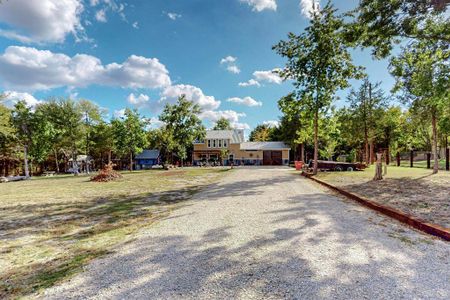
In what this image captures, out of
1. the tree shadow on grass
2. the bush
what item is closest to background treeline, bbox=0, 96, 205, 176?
the bush

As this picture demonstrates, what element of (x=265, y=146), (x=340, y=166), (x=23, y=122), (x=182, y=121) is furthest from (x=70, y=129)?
(x=340, y=166)

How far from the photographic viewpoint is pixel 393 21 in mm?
10328

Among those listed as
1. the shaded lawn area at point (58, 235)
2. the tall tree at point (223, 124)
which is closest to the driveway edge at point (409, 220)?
the shaded lawn area at point (58, 235)

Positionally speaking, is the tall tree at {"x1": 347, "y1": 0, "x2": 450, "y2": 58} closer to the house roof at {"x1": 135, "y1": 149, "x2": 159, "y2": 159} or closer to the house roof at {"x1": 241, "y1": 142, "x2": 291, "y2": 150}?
the house roof at {"x1": 241, "y1": 142, "x2": 291, "y2": 150}

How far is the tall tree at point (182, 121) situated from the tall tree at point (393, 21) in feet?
102

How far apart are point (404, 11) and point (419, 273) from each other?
1089cm

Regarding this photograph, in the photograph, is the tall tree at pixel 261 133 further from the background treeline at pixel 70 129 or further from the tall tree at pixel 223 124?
the background treeline at pixel 70 129

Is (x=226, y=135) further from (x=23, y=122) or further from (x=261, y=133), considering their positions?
(x=23, y=122)

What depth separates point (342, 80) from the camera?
55.7ft

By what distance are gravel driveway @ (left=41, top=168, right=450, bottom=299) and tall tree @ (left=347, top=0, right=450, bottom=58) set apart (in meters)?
8.87

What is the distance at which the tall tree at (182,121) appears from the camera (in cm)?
4000

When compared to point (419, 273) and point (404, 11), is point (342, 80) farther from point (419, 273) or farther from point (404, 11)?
point (419, 273)

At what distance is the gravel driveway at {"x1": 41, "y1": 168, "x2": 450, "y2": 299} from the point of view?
259 centimetres

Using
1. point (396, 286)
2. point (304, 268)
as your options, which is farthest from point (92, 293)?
point (396, 286)
